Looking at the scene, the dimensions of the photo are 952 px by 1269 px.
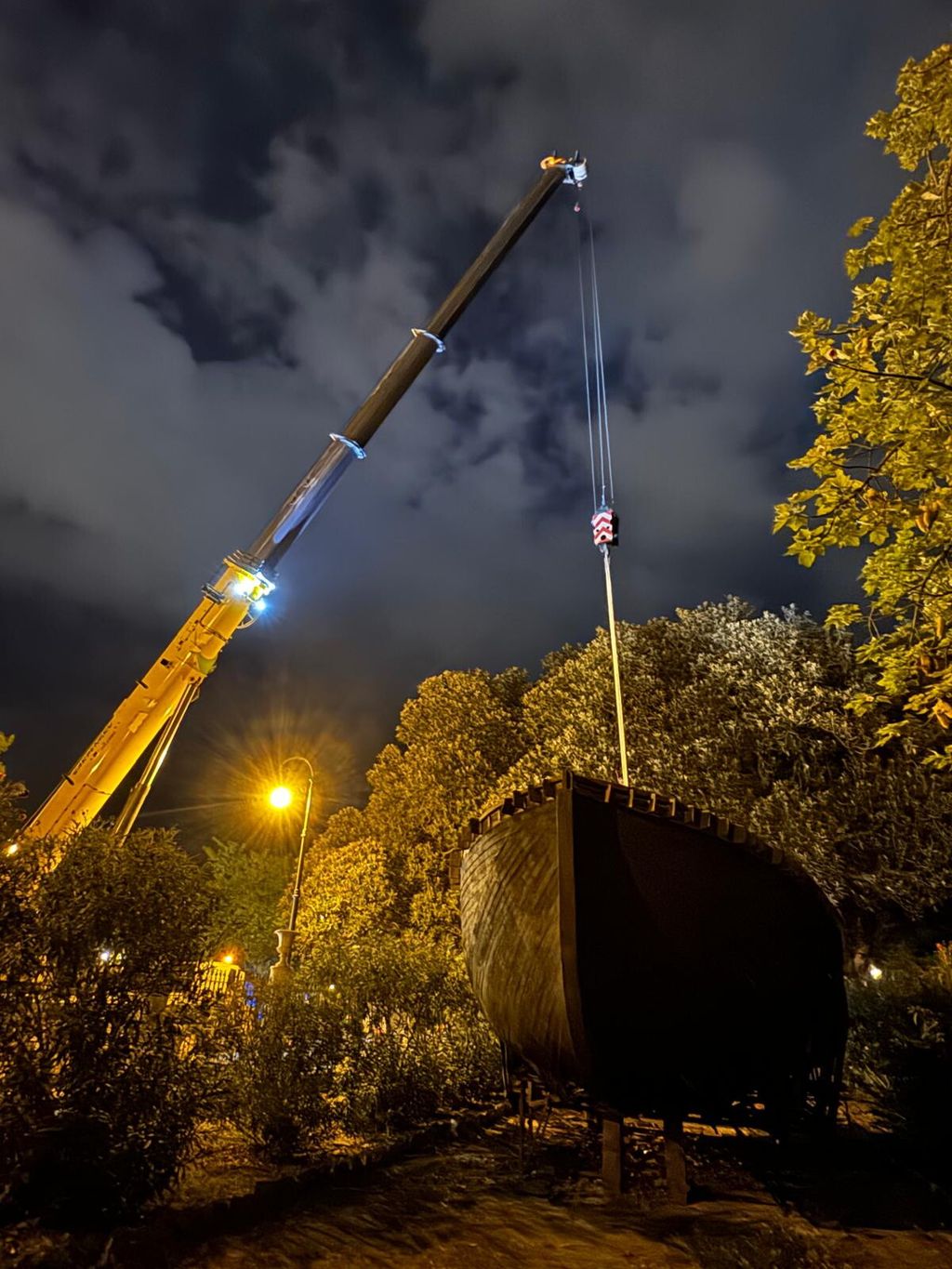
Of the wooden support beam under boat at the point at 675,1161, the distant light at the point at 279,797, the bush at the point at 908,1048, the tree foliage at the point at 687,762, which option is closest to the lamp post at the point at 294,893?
the distant light at the point at 279,797

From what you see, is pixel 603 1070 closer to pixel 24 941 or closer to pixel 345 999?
pixel 345 999

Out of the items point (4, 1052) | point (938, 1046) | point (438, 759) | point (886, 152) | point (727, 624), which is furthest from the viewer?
point (438, 759)

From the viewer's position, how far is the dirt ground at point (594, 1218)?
426 cm

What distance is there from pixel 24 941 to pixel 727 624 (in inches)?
666

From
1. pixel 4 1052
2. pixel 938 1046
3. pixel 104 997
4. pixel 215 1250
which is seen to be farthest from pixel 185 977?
pixel 938 1046

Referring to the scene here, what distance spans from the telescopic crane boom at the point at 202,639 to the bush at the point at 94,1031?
16.0 ft

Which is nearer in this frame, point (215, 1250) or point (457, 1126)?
point (215, 1250)

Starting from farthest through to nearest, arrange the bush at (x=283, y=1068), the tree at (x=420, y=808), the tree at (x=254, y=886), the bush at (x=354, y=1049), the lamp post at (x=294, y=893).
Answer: the tree at (x=254, y=886), the tree at (x=420, y=808), the lamp post at (x=294, y=893), the bush at (x=354, y=1049), the bush at (x=283, y=1068)

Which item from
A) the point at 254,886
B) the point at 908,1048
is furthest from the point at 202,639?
the point at 254,886

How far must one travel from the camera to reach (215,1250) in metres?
4.10

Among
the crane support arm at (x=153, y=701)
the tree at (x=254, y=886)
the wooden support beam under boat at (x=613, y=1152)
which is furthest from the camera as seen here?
the tree at (x=254, y=886)

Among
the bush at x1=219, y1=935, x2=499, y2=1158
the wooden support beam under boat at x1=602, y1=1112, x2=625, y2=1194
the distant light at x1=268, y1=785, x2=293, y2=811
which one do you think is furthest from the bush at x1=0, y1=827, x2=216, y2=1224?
the distant light at x1=268, y1=785, x2=293, y2=811

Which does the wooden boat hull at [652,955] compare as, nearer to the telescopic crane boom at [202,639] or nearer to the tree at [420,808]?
the telescopic crane boom at [202,639]

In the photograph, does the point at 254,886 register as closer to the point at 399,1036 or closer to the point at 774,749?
the point at 774,749
